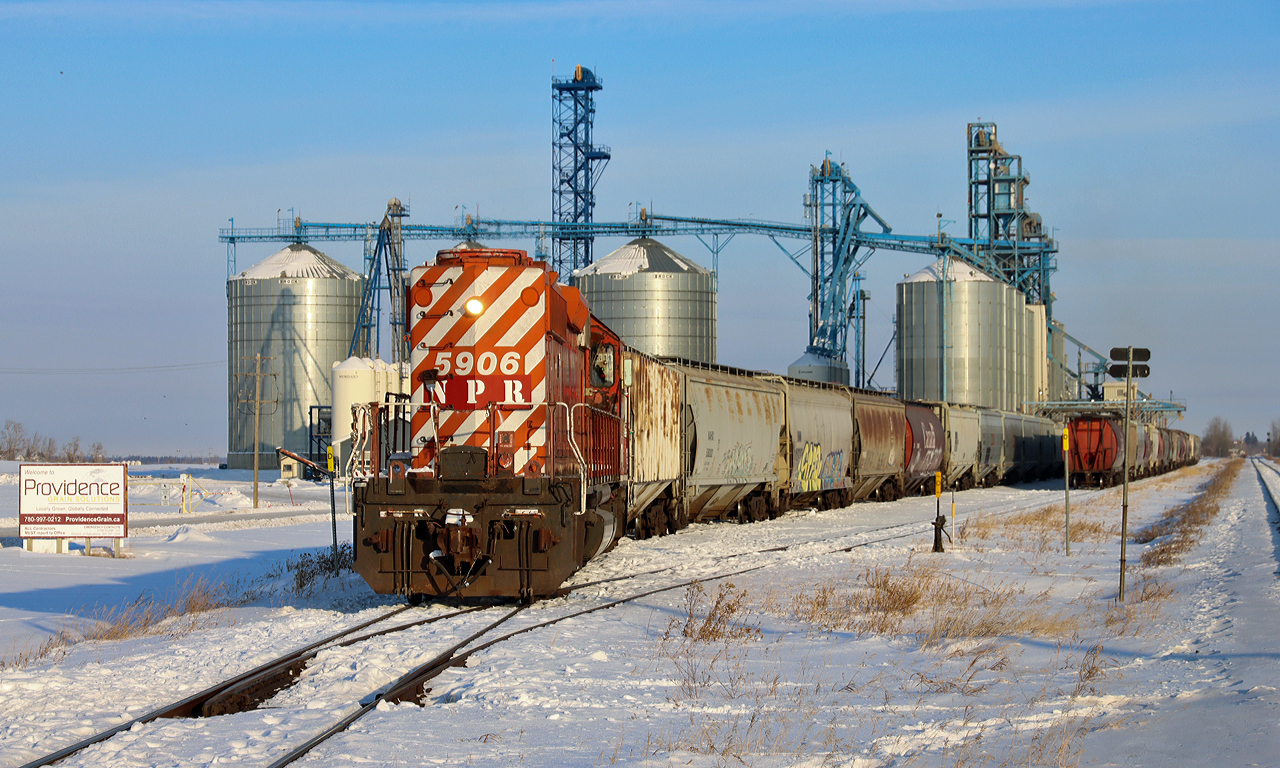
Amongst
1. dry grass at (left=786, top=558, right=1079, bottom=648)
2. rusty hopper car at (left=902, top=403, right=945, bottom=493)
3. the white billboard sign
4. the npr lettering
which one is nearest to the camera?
dry grass at (left=786, top=558, right=1079, bottom=648)

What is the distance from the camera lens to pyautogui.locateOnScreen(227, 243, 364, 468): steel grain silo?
71188 millimetres

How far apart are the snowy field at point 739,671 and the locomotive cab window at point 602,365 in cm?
276

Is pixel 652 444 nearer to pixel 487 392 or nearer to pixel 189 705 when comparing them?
pixel 487 392

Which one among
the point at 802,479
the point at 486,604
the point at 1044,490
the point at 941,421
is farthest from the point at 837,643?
the point at 1044,490

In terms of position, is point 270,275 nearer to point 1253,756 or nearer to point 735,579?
point 735,579

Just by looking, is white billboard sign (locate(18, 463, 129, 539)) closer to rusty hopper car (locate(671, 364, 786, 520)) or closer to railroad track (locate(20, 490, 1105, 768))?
rusty hopper car (locate(671, 364, 786, 520))

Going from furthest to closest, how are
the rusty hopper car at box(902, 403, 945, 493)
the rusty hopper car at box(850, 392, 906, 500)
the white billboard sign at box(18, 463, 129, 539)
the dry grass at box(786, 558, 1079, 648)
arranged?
the rusty hopper car at box(902, 403, 945, 493) → the rusty hopper car at box(850, 392, 906, 500) → the white billboard sign at box(18, 463, 129, 539) → the dry grass at box(786, 558, 1079, 648)

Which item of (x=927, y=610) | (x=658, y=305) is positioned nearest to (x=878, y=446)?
(x=927, y=610)

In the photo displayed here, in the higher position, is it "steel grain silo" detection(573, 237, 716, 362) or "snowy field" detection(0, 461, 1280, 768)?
"steel grain silo" detection(573, 237, 716, 362)

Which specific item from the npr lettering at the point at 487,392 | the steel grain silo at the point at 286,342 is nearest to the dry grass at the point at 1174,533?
the npr lettering at the point at 487,392

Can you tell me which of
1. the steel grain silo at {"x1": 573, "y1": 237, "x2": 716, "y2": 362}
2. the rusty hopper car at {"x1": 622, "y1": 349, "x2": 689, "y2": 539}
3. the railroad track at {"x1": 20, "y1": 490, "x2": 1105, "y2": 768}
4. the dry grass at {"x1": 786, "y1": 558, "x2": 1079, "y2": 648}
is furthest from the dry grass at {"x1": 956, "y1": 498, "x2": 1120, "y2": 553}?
the steel grain silo at {"x1": 573, "y1": 237, "x2": 716, "y2": 362}

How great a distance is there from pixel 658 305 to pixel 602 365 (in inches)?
2059

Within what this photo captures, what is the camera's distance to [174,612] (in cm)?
1314

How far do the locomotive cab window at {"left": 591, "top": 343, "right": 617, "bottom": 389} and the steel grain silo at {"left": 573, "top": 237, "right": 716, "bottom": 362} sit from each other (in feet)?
168
